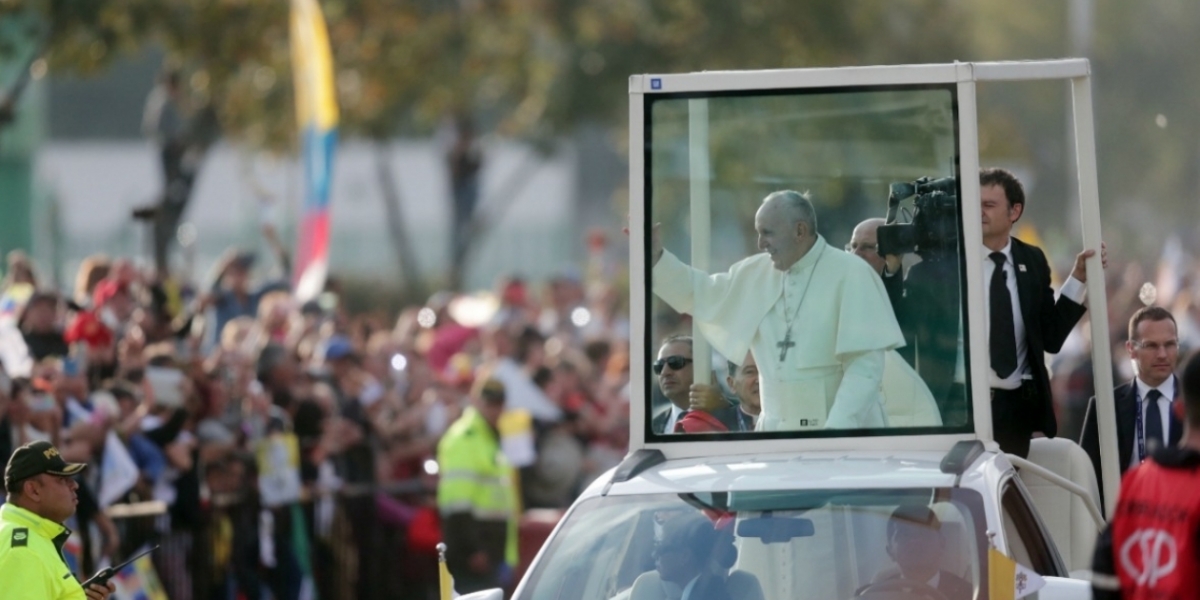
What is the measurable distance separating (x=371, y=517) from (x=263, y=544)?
1.73 meters

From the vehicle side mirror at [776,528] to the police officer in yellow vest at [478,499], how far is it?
7713mm

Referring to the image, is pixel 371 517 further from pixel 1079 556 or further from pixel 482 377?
pixel 1079 556

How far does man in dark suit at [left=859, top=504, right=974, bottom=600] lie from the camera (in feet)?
22.1

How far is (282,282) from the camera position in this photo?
57.3 ft

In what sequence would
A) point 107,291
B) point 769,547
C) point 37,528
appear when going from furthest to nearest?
point 107,291 → point 37,528 → point 769,547

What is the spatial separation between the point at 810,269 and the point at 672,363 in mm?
652

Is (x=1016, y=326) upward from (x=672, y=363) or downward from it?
upward

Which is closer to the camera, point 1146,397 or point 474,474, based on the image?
point 1146,397

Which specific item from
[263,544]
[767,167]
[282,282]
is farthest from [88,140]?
[767,167]

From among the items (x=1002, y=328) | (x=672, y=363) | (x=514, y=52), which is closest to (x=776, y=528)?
(x=672, y=363)

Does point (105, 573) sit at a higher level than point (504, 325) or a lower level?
lower

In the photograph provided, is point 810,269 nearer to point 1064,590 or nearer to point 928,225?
point 928,225

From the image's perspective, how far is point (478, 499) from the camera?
576 inches

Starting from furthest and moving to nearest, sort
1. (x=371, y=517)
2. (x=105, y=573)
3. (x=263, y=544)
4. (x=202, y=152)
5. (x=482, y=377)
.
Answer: (x=202, y=152), (x=482, y=377), (x=371, y=517), (x=263, y=544), (x=105, y=573)
